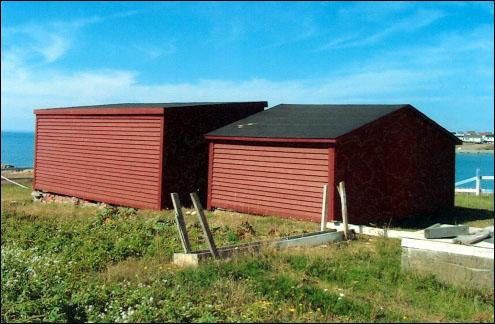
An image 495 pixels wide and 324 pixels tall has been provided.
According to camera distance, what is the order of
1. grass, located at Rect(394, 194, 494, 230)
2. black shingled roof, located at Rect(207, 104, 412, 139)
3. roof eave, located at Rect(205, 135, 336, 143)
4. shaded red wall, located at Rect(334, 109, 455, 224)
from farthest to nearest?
grass, located at Rect(394, 194, 494, 230)
black shingled roof, located at Rect(207, 104, 412, 139)
shaded red wall, located at Rect(334, 109, 455, 224)
roof eave, located at Rect(205, 135, 336, 143)

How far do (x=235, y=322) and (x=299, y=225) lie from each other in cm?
799

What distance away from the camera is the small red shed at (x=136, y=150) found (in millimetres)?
18234

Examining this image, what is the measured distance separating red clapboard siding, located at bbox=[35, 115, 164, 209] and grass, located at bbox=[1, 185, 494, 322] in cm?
699

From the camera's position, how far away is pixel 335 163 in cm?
1430

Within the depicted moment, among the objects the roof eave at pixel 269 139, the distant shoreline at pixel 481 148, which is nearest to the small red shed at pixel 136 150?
the roof eave at pixel 269 139

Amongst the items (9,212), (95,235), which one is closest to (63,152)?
(9,212)

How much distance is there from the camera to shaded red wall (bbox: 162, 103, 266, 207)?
18.2 meters

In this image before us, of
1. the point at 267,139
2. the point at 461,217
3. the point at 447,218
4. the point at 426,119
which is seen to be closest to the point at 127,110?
the point at 267,139

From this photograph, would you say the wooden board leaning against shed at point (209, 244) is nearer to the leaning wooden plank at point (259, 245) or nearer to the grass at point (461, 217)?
the leaning wooden plank at point (259, 245)

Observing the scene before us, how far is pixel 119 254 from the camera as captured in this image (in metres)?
10.0

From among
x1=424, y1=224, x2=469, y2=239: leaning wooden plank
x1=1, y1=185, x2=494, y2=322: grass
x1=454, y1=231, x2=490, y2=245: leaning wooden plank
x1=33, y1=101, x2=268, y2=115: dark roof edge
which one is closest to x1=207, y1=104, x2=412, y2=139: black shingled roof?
x1=33, y1=101, x2=268, y2=115: dark roof edge

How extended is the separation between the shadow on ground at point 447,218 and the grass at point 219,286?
487 cm

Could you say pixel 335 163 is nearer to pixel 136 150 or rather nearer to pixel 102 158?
pixel 136 150

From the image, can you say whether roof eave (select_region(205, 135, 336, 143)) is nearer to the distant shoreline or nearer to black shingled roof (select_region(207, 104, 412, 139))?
black shingled roof (select_region(207, 104, 412, 139))
